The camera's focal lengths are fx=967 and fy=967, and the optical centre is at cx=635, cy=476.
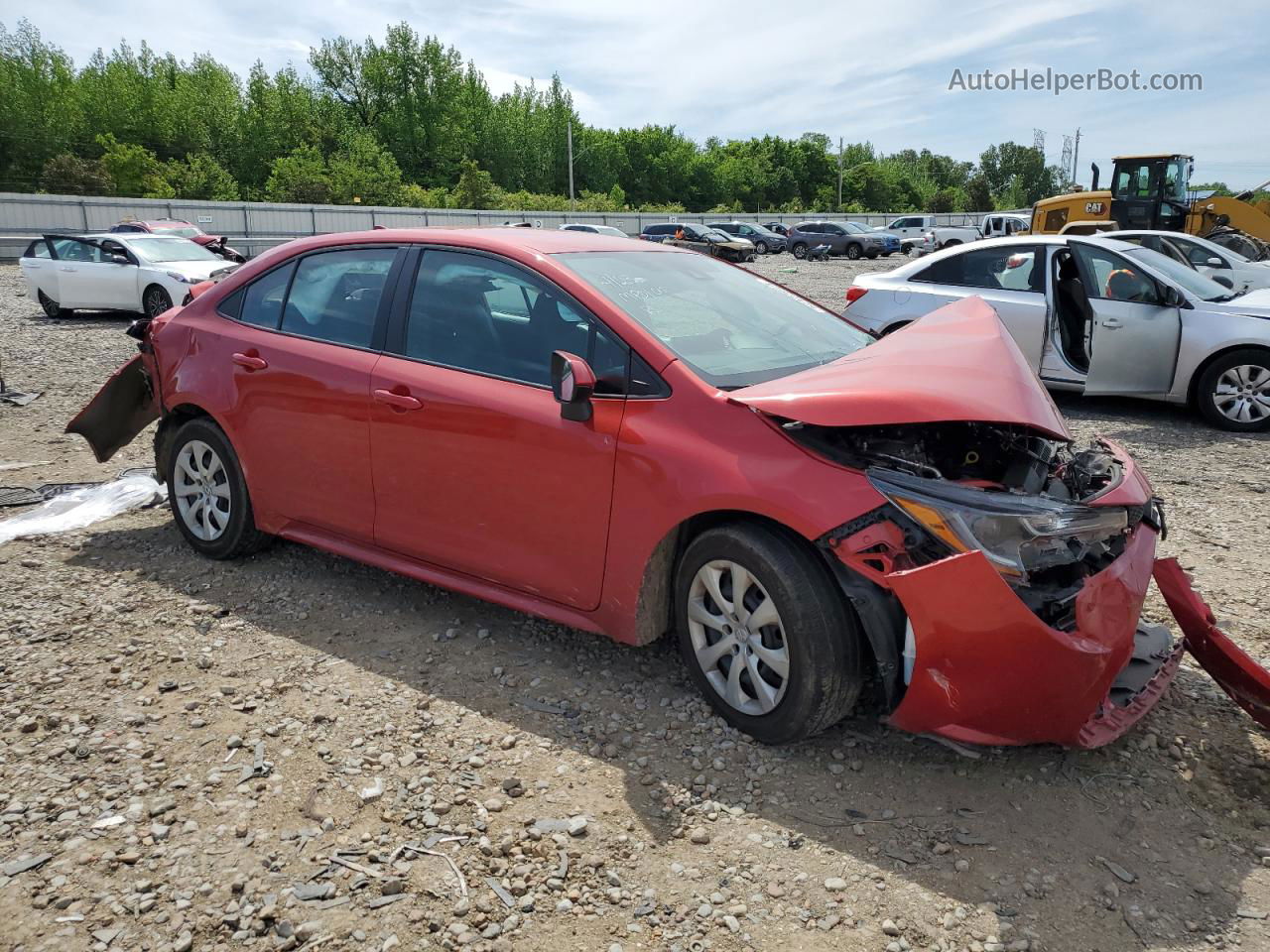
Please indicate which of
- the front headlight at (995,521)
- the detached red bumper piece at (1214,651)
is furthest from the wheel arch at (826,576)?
the detached red bumper piece at (1214,651)

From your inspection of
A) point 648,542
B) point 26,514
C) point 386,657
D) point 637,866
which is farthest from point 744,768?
point 26,514

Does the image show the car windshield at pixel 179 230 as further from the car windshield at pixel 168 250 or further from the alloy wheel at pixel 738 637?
the alloy wheel at pixel 738 637

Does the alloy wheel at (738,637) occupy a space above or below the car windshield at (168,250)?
below

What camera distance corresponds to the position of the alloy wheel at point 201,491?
15.8 feet

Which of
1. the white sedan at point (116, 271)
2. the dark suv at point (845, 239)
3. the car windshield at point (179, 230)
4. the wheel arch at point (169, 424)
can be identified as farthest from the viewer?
the dark suv at point (845, 239)

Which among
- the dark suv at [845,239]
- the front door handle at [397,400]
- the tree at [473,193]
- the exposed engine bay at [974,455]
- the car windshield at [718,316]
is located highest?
the tree at [473,193]

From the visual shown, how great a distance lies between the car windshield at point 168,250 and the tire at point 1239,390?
1464cm

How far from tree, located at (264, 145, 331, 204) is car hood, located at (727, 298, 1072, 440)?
5751 centimetres

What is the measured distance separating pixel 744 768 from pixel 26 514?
4.71 meters

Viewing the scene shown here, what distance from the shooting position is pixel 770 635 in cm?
310

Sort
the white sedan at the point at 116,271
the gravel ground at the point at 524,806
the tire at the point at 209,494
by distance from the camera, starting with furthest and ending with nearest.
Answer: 1. the white sedan at the point at 116,271
2. the tire at the point at 209,494
3. the gravel ground at the point at 524,806

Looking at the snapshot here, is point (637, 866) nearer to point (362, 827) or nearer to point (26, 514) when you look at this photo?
point (362, 827)

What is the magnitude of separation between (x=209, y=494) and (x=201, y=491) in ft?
0.20

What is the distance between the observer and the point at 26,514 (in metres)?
5.64
